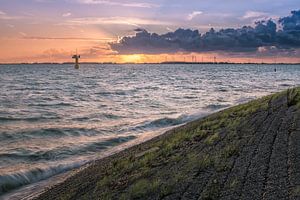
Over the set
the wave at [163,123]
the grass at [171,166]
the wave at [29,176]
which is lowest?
the wave at [163,123]

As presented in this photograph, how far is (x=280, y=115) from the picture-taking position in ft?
46.1

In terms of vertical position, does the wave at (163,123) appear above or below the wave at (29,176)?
below

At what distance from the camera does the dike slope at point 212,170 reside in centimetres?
754

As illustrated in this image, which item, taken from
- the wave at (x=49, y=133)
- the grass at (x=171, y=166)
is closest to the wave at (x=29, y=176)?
the grass at (x=171, y=166)

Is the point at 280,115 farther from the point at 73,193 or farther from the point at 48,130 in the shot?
the point at 48,130

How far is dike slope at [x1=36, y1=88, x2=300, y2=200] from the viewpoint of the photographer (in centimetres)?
754

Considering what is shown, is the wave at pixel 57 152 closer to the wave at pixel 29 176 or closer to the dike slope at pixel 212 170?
the wave at pixel 29 176

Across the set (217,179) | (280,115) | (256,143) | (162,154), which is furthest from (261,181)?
(280,115)

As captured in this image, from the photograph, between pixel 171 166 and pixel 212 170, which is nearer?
pixel 212 170

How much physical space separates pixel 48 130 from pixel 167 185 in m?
15.2

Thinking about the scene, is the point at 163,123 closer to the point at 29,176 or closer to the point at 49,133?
the point at 49,133

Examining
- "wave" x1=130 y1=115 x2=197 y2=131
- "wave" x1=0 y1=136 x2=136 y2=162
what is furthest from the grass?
"wave" x1=130 y1=115 x2=197 y2=131

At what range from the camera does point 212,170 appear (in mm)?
8758

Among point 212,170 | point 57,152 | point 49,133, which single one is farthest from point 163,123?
point 212,170
